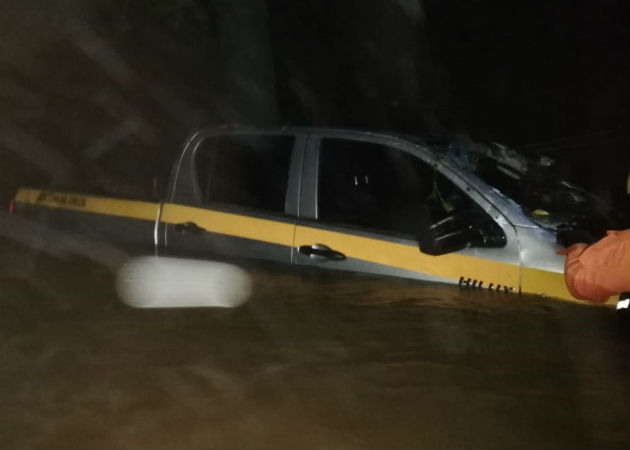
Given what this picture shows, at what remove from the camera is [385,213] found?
6.29 metres

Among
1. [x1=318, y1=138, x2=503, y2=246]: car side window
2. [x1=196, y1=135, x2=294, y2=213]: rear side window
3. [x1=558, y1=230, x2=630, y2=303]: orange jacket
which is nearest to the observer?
[x1=558, y1=230, x2=630, y2=303]: orange jacket

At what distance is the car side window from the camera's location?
600 centimetres

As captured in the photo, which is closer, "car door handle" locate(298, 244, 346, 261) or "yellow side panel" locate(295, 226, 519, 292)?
"yellow side panel" locate(295, 226, 519, 292)

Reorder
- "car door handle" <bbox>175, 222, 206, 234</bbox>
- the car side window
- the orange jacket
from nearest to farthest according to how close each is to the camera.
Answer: the orange jacket → the car side window → "car door handle" <bbox>175, 222, 206, 234</bbox>

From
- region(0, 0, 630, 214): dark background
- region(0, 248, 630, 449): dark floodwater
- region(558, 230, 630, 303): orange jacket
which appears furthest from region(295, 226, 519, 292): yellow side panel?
region(0, 0, 630, 214): dark background

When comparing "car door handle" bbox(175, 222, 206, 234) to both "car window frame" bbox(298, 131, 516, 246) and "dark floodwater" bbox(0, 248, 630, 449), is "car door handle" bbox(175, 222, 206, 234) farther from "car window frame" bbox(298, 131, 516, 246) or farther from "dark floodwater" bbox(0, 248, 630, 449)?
"car window frame" bbox(298, 131, 516, 246)

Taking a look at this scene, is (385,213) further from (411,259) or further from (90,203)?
(90,203)

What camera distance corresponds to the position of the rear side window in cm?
676

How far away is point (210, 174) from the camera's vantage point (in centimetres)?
718

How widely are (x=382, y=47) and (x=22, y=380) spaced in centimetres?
1124

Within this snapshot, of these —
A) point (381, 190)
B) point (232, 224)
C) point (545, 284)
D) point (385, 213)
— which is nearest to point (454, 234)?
point (545, 284)

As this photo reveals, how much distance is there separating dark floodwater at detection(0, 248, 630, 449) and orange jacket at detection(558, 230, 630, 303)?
1.61ft

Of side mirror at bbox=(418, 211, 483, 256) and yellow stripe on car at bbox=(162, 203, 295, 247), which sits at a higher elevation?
yellow stripe on car at bbox=(162, 203, 295, 247)

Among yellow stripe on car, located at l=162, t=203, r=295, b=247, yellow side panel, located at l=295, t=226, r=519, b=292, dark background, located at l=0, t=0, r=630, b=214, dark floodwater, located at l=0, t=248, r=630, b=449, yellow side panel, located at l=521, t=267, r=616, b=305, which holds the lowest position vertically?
dark floodwater, located at l=0, t=248, r=630, b=449
